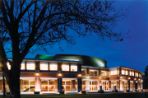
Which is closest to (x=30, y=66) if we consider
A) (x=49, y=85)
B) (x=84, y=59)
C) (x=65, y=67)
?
(x=49, y=85)

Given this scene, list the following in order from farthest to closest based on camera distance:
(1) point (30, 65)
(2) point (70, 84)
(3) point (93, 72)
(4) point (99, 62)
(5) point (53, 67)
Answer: (4) point (99, 62) < (3) point (93, 72) < (2) point (70, 84) < (5) point (53, 67) < (1) point (30, 65)

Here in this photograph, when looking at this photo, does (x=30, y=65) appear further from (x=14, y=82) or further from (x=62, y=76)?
(x=14, y=82)

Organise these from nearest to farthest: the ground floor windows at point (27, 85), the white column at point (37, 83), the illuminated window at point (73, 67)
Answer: the ground floor windows at point (27, 85)
the white column at point (37, 83)
the illuminated window at point (73, 67)

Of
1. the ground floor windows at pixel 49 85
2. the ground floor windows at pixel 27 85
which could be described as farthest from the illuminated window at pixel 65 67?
the ground floor windows at pixel 27 85

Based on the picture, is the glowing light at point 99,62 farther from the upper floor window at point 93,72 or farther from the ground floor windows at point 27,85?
→ the ground floor windows at point 27,85

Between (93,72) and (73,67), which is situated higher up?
(73,67)

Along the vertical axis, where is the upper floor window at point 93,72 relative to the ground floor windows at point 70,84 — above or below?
above

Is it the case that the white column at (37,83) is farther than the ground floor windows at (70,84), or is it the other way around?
the ground floor windows at (70,84)

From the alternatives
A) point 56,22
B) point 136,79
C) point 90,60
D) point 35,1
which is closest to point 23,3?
point 35,1

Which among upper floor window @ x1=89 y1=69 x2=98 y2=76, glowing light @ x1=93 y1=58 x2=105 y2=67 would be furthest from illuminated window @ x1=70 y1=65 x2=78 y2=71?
glowing light @ x1=93 y1=58 x2=105 y2=67

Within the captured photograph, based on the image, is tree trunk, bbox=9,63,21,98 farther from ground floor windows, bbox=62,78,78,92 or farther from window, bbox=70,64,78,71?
window, bbox=70,64,78,71

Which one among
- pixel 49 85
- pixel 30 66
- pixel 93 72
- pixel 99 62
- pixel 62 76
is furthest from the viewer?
pixel 99 62

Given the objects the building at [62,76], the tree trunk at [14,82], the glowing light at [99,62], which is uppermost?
the glowing light at [99,62]

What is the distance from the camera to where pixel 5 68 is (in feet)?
42.2
